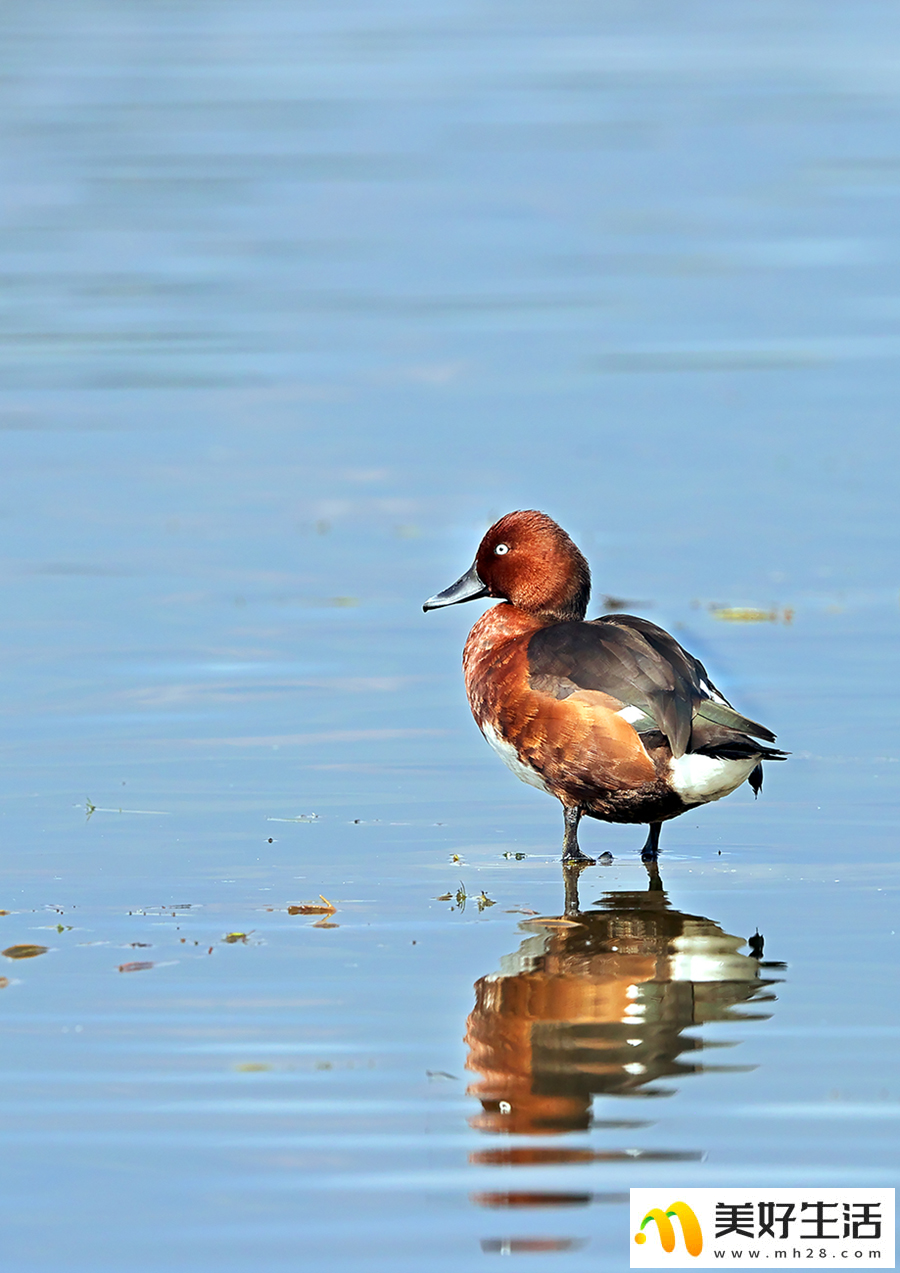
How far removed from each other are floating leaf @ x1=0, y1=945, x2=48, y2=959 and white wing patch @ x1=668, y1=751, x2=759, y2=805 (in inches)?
83.9

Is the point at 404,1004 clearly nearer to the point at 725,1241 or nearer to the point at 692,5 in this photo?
the point at 725,1241

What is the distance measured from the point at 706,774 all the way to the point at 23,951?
7.43 ft

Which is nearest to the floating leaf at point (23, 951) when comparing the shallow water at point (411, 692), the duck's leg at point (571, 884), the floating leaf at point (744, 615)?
the shallow water at point (411, 692)

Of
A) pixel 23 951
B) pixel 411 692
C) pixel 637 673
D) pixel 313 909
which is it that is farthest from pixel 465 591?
pixel 23 951

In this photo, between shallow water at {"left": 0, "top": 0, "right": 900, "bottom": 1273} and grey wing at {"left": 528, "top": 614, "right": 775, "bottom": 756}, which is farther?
grey wing at {"left": 528, "top": 614, "right": 775, "bottom": 756}

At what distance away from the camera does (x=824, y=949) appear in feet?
19.9

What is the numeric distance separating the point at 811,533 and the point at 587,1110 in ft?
23.2

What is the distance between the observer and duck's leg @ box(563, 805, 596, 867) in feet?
23.4

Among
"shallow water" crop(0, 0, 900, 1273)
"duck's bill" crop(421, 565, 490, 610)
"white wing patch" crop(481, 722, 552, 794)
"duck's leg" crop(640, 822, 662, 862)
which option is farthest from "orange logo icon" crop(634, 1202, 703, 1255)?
"duck's bill" crop(421, 565, 490, 610)

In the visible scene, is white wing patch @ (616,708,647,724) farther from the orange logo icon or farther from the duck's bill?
the orange logo icon

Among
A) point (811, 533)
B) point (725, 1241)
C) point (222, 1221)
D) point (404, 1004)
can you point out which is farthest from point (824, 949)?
point (811, 533)

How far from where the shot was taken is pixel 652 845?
7305 mm

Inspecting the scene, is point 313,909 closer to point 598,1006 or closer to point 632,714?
point 598,1006

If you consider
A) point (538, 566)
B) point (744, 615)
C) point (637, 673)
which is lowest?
point (637, 673)
